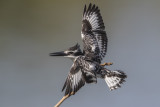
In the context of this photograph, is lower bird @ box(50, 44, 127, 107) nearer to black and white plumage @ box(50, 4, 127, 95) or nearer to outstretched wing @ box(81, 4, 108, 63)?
black and white plumage @ box(50, 4, 127, 95)

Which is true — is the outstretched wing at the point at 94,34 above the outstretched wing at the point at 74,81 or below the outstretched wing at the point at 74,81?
above

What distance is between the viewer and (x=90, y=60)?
3.67 feet

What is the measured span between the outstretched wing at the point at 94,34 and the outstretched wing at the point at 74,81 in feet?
0.46

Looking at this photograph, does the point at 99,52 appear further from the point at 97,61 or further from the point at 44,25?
the point at 44,25

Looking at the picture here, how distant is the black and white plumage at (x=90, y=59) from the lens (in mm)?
1041

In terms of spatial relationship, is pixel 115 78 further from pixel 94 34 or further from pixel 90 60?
pixel 94 34

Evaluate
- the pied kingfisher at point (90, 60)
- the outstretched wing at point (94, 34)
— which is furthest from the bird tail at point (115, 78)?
the outstretched wing at point (94, 34)

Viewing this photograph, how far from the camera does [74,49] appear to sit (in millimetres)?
1111

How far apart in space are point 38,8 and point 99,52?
3.11 feet

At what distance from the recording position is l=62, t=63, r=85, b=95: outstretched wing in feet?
3.37

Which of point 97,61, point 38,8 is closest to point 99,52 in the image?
point 97,61

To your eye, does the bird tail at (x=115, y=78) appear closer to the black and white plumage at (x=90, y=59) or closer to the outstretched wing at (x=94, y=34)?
the black and white plumage at (x=90, y=59)

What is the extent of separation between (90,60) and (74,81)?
0.11 metres

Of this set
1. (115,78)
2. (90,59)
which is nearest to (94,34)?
(90,59)
